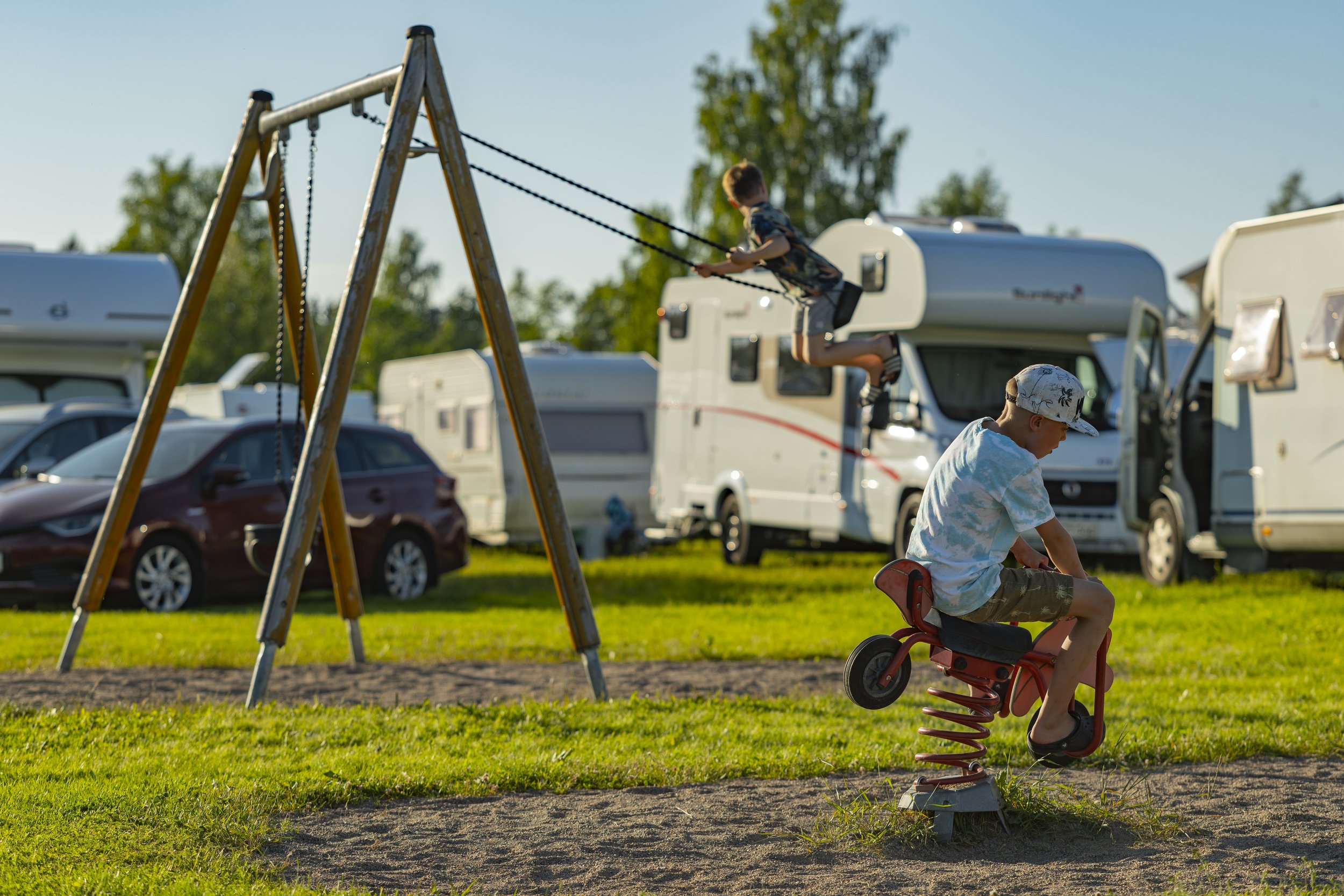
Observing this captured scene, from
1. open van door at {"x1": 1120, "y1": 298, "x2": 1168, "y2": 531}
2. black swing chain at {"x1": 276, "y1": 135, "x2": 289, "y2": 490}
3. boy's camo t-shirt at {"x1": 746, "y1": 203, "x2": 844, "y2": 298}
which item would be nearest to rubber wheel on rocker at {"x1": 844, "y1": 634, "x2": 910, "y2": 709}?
boy's camo t-shirt at {"x1": 746, "y1": 203, "x2": 844, "y2": 298}

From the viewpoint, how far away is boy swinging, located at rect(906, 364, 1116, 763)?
488 centimetres

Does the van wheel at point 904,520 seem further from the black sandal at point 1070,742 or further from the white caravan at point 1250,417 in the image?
the black sandal at point 1070,742

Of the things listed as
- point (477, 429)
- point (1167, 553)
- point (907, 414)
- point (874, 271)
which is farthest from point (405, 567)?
point (1167, 553)

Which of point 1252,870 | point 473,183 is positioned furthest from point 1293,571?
point 1252,870

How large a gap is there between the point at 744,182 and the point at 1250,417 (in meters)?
6.92

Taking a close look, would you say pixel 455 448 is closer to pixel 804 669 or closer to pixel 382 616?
pixel 382 616

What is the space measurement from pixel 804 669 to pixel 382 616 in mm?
4429

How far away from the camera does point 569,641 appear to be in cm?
1090

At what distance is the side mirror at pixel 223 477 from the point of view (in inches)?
524

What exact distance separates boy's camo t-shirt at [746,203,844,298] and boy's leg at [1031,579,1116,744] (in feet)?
11.0

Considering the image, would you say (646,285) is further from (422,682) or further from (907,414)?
(422,682)

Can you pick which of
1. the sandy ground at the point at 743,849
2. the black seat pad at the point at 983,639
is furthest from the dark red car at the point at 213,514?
the black seat pad at the point at 983,639

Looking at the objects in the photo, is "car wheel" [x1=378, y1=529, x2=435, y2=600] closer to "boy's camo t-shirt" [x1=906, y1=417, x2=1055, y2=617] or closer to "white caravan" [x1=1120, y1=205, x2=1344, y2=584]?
"white caravan" [x1=1120, y1=205, x2=1344, y2=584]

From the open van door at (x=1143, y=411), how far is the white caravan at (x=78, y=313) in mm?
9630
